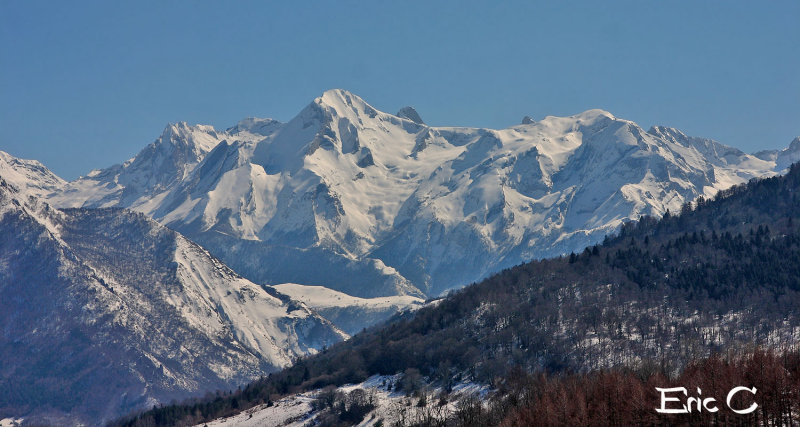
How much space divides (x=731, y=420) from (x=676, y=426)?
10232 millimetres

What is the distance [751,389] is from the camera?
650 ft

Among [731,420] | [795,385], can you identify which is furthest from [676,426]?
[795,385]

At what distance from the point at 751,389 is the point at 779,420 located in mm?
8189

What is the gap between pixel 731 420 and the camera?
193000 millimetres

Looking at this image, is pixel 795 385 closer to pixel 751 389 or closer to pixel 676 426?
pixel 751 389

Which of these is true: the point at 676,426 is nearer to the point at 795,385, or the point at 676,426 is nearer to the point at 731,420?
the point at 731,420

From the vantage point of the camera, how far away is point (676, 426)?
19675 cm

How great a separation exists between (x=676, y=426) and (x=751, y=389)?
16.4 meters

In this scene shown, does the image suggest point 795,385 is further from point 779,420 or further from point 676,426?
point 676,426

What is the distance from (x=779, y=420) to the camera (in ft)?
631

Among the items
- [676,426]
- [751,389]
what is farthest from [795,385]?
[676,426]

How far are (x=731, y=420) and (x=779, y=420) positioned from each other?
8814 mm
